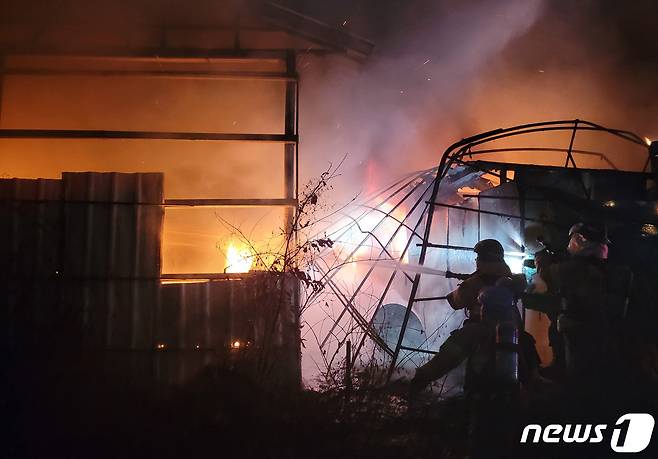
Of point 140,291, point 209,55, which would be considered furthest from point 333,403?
point 209,55

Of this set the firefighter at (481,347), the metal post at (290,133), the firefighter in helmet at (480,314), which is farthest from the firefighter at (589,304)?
the metal post at (290,133)

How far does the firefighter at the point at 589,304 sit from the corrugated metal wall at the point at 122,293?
3.64 meters

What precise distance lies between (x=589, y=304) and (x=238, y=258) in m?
5.01

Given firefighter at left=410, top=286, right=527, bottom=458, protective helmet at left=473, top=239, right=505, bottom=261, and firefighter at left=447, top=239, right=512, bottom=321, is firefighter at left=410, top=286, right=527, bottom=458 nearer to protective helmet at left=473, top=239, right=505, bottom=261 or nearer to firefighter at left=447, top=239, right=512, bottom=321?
firefighter at left=447, top=239, right=512, bottom=321

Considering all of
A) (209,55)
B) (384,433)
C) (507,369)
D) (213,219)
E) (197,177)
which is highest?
(209,55)

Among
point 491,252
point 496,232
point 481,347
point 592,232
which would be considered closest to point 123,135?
point 491,252

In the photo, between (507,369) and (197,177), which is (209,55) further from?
(507,369)

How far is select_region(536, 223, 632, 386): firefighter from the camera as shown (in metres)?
6.91

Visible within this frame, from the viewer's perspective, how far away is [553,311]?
754 centimetres

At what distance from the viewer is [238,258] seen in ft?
26.5

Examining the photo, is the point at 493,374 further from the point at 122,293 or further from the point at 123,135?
the point at 123,135

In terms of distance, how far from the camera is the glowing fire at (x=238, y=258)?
7.77 meters

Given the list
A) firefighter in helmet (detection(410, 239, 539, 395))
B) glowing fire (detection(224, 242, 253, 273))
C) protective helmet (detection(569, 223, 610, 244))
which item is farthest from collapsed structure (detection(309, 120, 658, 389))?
glowing fire (detection(224, 242, 253, 273))

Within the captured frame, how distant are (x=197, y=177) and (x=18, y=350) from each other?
12.9 feet
